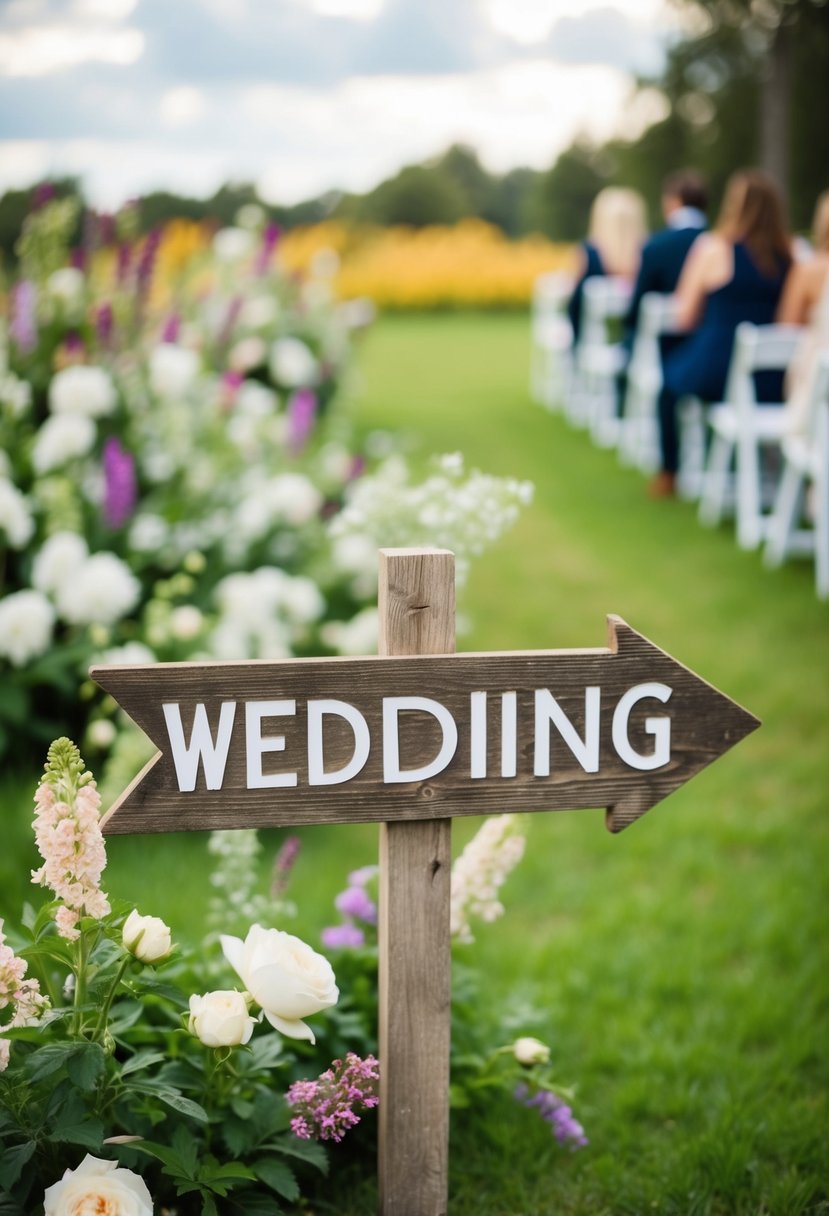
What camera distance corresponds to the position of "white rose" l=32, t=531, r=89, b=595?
300 centimetres

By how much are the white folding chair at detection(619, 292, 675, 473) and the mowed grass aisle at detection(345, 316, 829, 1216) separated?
1.94 meters

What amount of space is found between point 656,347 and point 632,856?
4.83 metres

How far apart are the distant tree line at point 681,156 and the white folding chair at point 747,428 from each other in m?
2.83

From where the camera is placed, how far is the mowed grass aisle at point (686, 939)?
191 centimetres

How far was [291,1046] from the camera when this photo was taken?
186 centimetres

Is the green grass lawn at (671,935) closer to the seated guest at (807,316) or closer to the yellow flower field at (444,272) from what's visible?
the seated guest at (807,316)

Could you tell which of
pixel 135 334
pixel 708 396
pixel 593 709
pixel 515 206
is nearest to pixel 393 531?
pixel 593 709

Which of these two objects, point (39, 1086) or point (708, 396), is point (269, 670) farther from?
point (708, 396)

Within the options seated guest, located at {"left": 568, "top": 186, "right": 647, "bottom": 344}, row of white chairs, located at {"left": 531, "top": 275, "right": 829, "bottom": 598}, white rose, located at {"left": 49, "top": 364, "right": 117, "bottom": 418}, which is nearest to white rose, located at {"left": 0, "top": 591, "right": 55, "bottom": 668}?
white rose, located at {"left": 49, "top": 364, "right": 117, "bottom": 418}

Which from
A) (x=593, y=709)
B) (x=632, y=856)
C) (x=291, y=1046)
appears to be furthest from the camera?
(x=632, y=856)

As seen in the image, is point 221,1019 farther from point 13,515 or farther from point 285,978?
point 13,515

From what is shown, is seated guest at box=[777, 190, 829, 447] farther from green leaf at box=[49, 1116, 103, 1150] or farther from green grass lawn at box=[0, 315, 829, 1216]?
green leaf at box=[49, 1116, 103, 1150]

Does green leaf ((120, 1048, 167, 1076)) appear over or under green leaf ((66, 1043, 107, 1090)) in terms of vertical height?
under

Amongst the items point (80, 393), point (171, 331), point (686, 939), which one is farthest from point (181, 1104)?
point (171, 331)
